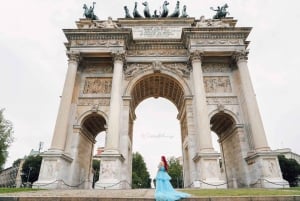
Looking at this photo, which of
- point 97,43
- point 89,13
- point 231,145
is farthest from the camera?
point 89,13

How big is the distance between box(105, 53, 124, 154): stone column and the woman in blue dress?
343 inches

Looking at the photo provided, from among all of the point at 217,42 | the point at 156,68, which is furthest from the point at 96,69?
the point at 217,42

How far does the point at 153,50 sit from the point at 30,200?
1617 centimetres

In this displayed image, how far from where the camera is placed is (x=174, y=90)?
2105 cm

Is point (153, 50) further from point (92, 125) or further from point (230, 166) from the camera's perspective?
point (230, 166)

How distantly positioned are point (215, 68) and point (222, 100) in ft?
11.0

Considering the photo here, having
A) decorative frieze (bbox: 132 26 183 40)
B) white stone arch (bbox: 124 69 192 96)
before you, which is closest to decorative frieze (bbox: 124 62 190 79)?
white stone arch (bbox: 124 69 192 96)

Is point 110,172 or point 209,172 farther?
point 110,172

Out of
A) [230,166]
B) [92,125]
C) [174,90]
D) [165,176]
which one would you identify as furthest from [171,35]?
[165,176]

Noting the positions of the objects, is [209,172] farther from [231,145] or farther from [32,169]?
[32,169]

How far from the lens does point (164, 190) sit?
6.30 m

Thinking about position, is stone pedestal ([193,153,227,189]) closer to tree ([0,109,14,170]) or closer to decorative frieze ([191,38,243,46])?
decorative frieze ([191,38,243,46])

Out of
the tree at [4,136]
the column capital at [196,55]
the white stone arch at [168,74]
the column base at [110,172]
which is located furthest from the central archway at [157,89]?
the tree at [4,136]

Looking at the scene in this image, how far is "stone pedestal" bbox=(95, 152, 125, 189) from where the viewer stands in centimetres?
1365
